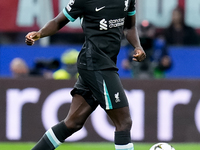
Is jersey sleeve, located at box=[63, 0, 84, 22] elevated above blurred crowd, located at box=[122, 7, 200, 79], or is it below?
above

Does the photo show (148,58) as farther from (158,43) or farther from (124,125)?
(124,125)

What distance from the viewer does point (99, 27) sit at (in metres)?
4.79

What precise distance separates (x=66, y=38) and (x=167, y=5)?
2.08 m

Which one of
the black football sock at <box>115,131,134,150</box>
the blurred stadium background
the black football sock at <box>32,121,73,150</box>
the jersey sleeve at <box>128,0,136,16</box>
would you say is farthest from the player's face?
the black football sock at <box>115,131,134,150</box>

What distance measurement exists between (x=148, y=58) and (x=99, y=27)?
4.47 m

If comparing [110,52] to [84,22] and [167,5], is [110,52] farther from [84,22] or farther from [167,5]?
[167,5]

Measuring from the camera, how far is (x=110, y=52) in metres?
4.83

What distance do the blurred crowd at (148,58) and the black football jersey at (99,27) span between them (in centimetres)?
404

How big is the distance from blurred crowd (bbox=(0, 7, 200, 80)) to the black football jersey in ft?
13.2

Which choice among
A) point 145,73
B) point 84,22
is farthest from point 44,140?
point 145,73

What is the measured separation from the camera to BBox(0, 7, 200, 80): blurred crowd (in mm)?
9172

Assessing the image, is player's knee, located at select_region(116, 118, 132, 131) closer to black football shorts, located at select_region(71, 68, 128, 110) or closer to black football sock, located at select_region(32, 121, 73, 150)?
black football shorts, located at select_region(71, 68, 128, 110)

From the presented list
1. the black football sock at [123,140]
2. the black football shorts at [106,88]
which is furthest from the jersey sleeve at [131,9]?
the black football sock at [123,140]

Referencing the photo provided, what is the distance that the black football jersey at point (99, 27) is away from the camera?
477 centimetres
